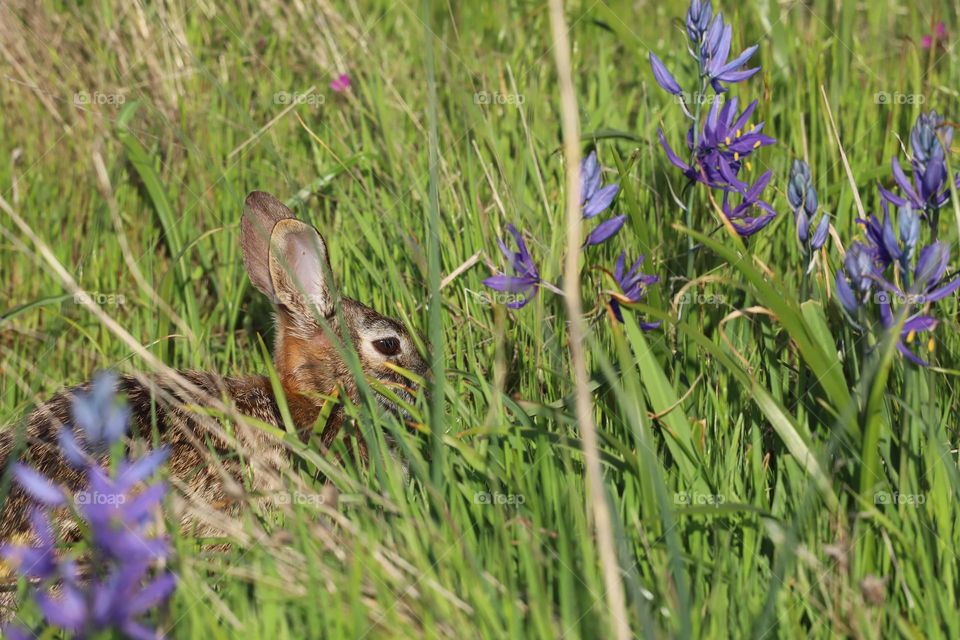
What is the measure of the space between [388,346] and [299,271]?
552mm

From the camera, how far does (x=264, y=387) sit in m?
4.93

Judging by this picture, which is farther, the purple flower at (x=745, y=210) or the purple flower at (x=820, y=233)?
the purple flower at (x=745, y=210)

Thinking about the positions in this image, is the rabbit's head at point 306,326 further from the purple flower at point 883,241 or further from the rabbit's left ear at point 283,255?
the purple flower at point 883,241

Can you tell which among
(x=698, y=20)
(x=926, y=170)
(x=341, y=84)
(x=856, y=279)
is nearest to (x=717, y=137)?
(x=698, y=20)

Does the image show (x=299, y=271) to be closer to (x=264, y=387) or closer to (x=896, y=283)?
(x=264, y=387)

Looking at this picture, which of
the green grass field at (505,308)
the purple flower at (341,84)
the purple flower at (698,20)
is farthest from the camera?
the purple flower at (341,84)

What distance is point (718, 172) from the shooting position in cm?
411

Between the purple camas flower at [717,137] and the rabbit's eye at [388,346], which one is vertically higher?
the purple camas flower at [717,137]

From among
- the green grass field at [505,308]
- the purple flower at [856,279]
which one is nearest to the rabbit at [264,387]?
the green grass field at [505,308]

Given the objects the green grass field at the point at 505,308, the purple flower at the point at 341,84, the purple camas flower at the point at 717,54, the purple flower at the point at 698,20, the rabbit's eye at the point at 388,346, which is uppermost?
the purple flower at the point at 698,20

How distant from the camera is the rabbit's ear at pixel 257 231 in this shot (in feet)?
16.5

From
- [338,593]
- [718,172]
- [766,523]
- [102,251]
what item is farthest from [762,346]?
[102,251]

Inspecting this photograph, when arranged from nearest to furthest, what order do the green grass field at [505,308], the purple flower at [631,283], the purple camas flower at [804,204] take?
the green grass field at [505,308], the purple camas flower at [804,204], the purple flower at [631,283]

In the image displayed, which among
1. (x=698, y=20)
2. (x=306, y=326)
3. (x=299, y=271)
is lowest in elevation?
(x=306, y=326)
